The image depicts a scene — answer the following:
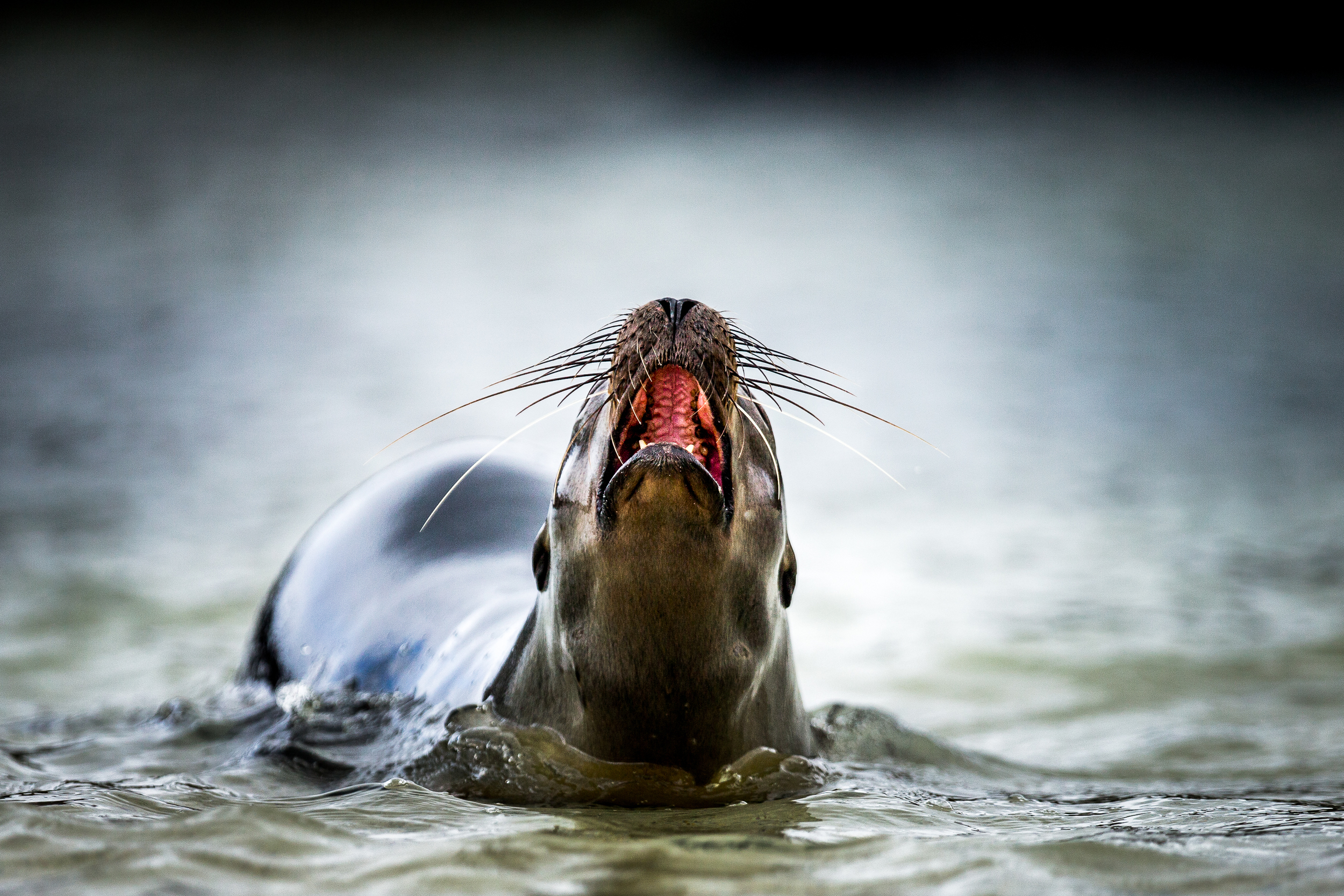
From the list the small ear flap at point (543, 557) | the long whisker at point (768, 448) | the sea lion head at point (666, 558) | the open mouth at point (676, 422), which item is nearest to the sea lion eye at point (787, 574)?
the sea lion head at point (666, 558)

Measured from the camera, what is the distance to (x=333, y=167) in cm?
2475

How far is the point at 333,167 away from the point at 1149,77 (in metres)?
15.3

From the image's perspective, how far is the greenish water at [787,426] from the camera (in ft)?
8.80

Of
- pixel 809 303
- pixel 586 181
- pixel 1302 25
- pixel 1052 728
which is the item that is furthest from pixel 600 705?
pixel 1302 25

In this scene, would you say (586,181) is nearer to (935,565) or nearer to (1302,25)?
(1302,25)

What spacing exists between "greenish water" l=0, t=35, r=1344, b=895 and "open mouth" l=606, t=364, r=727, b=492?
0.70m

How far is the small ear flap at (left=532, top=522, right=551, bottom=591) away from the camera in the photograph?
2.88m

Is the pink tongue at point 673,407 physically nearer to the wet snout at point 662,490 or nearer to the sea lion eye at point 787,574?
the wet snout at point 662,490

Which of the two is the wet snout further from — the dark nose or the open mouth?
the dark nose

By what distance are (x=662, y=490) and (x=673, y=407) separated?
26cm

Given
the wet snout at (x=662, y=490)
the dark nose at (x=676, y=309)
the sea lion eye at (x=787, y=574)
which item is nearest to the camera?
the wet snout at (x=662, y=490)

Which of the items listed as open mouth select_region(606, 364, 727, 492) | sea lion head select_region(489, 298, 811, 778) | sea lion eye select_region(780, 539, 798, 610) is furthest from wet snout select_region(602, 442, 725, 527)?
sea lion eye select_region(780, 539, 798, 610)

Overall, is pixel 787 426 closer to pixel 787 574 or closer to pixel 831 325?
pixel 831 325

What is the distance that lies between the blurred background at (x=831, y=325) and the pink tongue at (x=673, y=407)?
2042 mm
